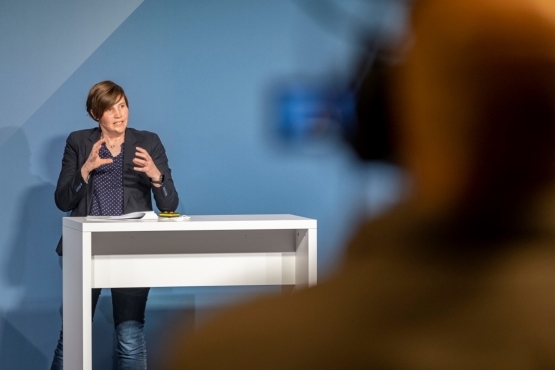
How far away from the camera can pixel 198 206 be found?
3.60m

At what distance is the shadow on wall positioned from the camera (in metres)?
3.46

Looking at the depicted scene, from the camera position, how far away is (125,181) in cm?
269

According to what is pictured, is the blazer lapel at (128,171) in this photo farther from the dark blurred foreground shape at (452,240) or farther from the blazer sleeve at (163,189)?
the dark blurred foreground shape at (452,240)

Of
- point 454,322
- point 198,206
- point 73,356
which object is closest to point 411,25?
point 454,322

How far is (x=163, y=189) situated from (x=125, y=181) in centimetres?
19

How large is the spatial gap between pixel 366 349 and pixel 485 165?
116mm

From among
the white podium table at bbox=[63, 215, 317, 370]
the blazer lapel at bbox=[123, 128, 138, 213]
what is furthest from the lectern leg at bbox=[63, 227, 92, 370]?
the blazer lapel at bbox=[123, 128, 138, 213]

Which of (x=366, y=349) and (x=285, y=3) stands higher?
(x=285, y=3)

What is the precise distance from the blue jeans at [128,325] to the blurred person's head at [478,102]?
240 centimetres

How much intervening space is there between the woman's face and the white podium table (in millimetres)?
418

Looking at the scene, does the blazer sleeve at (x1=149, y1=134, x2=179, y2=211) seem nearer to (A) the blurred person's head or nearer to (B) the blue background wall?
(B) the blue background wall

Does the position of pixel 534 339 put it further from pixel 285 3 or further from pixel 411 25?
pixel 285 3

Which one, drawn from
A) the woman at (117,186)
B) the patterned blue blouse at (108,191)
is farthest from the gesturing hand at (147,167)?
the patterned blue blouse at (108,191)

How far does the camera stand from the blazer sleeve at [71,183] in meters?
2.58
